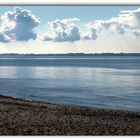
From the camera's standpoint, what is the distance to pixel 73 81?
7.41 metres

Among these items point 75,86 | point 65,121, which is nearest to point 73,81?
point 75,86

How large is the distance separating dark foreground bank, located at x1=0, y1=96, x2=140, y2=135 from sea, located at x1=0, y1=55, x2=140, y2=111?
0.09 m

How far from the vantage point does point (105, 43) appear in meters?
7.38

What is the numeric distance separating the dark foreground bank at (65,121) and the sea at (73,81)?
91 mm

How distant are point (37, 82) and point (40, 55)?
280 mm

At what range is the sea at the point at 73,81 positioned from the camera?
23.9 feet

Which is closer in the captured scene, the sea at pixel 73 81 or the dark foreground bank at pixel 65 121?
the dark foreground bank at pixel 65 121

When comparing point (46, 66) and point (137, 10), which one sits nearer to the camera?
point (137, 10)

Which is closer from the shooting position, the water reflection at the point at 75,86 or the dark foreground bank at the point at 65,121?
the dark foreground bank at the point at 65,121

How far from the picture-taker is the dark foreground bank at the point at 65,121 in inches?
281

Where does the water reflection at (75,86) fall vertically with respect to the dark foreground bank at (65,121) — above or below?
above

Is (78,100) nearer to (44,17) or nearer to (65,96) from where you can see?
(65,96)

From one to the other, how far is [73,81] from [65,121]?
0.44 meters

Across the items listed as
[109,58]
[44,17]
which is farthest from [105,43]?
[44,17]
